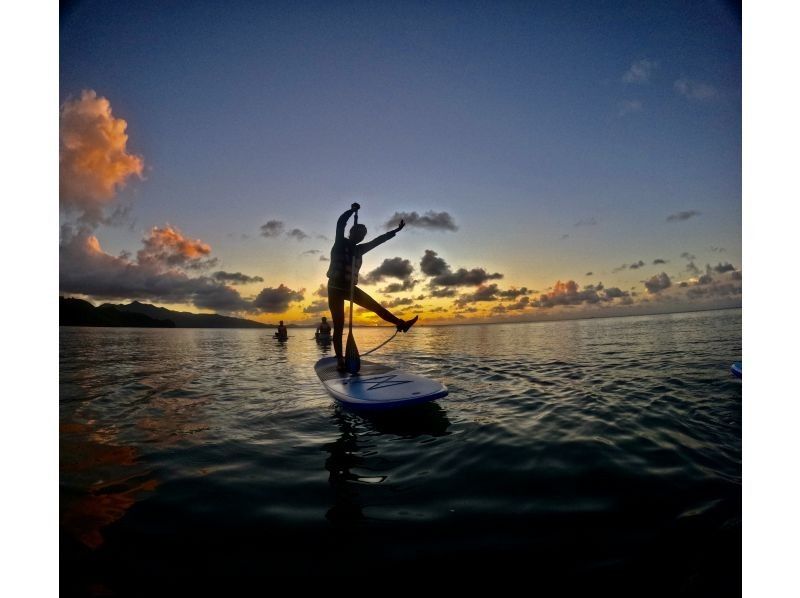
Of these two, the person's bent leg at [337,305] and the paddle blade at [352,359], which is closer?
the paddle blade at [352,359]

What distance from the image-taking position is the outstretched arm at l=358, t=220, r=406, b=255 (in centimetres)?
1027

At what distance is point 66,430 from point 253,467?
16.6 ft

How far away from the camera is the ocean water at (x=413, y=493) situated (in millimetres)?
2949

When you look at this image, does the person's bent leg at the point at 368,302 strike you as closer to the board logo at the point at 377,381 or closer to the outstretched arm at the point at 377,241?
the outstretched arm at the point at 377,241

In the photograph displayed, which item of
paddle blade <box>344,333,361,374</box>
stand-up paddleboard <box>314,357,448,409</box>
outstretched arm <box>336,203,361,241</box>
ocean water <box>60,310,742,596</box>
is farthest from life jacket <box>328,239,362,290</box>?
ocean water <box>60,310,742,596</box>

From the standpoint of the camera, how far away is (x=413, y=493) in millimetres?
4195

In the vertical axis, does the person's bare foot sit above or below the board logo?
above

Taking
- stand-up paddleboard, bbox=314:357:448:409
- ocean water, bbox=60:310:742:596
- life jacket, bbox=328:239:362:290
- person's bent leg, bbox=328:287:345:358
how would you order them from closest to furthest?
ocean water, bbox=60:310:742:596 → stand-up paddleboard, bbox=314:357:448:409 → life jacket, bbox=328:239:362:290 → person's bent leg, bbox=328:287:345:358

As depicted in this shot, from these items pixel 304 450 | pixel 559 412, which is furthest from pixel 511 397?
pixel 304 450

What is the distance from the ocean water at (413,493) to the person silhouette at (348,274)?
2.97 m

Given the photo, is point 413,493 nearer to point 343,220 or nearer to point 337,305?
point 337,305

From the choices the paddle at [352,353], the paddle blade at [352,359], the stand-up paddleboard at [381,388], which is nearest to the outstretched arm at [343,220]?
the paddle at [352,353]

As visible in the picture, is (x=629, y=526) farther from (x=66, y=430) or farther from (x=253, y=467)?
(x=66, y=430)

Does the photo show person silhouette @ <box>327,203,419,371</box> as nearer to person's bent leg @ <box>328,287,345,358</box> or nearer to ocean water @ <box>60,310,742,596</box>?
person's bent leg @ <box>328,287,345,358</box>
